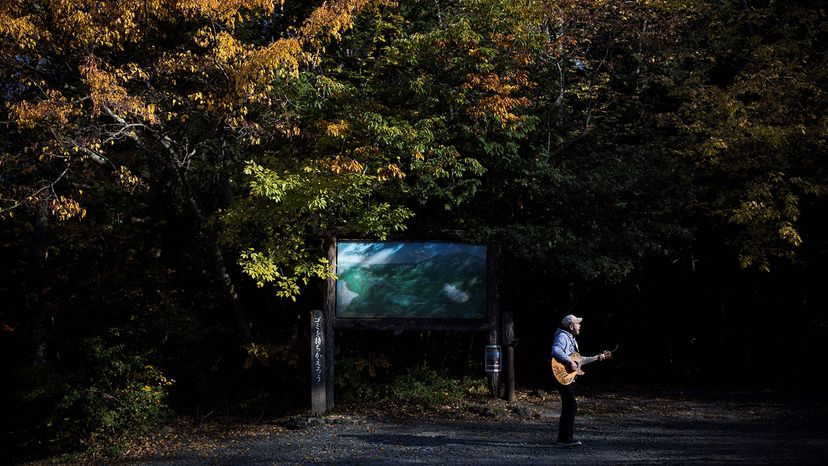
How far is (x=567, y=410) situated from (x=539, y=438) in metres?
1.36

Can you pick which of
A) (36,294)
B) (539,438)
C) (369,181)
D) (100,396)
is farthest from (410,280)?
(36,294)

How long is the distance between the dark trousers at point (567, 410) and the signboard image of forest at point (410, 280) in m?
4.16

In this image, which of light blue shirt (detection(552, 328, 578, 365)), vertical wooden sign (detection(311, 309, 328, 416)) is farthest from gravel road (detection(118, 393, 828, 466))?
light blue shirt (detection(552, 328, 578, 365))

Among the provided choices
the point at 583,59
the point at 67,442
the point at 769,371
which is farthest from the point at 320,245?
the point at 769,371

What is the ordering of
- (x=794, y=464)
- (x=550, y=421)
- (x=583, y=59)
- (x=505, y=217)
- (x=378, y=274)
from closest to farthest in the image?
(x=794, y=464) → (x=550, y=421) → (x=378, y=274) → (x=505, y=217) → (x=583, y=59)

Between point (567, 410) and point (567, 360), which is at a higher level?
point (567, 360)

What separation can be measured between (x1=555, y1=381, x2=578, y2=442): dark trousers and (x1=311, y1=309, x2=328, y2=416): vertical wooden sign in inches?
183

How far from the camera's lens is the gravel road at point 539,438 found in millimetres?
9656

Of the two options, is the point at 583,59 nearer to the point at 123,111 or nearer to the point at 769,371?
the point at 769,371

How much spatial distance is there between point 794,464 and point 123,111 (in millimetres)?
10670

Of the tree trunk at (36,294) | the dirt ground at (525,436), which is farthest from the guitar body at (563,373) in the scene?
the tree trunk at (36,294)

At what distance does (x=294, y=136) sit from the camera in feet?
48.1

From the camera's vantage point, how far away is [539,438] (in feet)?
36.1

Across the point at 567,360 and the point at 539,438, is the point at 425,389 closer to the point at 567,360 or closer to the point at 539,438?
the point at 539,438
